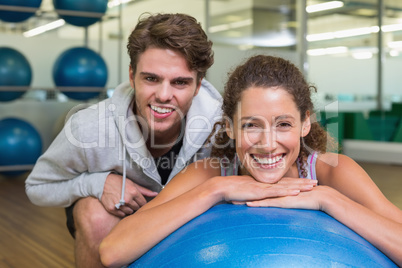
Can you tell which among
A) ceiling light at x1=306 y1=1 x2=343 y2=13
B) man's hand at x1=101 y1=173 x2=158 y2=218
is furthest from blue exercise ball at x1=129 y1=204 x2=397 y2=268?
ceiling light at x1=306 y1=1 x2=343 y2=13

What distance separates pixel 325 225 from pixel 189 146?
694 millimetres

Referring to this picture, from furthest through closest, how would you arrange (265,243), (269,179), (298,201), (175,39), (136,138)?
1. (136,138)
2. (175,39)
3. (269,179)
4. (298,201)
5. (265,243)

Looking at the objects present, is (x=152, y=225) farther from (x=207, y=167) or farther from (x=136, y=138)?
(x=136, y=138)

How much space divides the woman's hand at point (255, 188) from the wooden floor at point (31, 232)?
123cm

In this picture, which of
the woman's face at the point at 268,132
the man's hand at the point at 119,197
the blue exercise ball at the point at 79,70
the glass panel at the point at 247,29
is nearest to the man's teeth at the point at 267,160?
the woman's face at the point at 268,132

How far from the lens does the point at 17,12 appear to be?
347 cm

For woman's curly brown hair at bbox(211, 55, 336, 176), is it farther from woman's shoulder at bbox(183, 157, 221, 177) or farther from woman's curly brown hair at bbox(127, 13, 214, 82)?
woman's curly brown hair at bbox(127, 13, 214, 82)

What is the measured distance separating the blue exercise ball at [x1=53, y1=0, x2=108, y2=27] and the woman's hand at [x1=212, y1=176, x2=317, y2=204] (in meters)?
2.88

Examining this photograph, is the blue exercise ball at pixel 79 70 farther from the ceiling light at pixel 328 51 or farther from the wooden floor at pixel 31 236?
the ceiling light at pixel 328 51

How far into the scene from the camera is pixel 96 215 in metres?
1.53

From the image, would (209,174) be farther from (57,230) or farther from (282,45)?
(282,45)

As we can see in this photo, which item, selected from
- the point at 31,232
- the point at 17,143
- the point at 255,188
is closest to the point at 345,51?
the point at 17,143

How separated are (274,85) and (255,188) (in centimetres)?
26

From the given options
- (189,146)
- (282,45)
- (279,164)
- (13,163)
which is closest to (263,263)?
(279,164)
